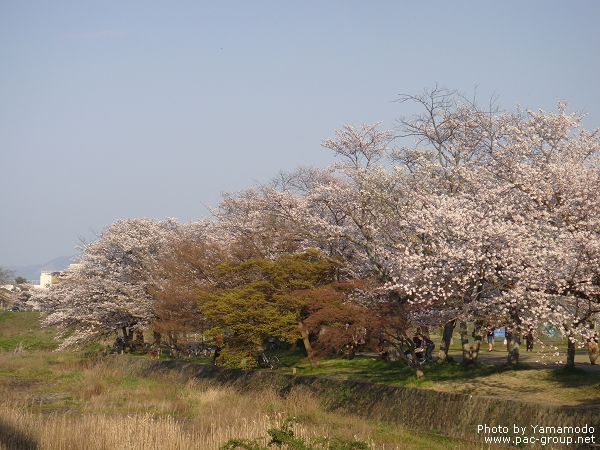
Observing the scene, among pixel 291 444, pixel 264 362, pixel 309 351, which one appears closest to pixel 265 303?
pixel 309 351

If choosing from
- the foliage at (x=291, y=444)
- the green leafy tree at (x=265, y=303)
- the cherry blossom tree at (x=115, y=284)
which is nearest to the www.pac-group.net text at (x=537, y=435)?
the foliage at (x=291, y=444)

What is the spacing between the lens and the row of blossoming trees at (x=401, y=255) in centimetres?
1489

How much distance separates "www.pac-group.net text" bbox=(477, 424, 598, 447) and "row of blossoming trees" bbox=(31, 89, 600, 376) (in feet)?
7.12

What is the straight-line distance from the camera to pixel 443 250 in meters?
15.3

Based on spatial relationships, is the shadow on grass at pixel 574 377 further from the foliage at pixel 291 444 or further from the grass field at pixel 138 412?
the foliage at pixel 291 444

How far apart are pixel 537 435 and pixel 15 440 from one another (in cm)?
1130

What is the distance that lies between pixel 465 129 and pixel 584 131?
3.89 m

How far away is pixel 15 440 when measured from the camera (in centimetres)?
1409

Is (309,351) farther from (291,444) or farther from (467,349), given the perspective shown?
Answer: (291,444)

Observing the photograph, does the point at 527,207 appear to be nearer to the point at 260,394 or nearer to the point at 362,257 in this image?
the point at 362,257

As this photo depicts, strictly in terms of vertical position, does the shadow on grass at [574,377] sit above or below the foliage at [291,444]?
above

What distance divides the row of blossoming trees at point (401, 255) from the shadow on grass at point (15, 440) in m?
9.12

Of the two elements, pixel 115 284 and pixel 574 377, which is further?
pixel 115 284

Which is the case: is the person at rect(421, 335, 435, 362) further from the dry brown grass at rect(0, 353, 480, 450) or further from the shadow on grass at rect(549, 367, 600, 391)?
the shadow on grass at rect(549, 367, 600, 391)
